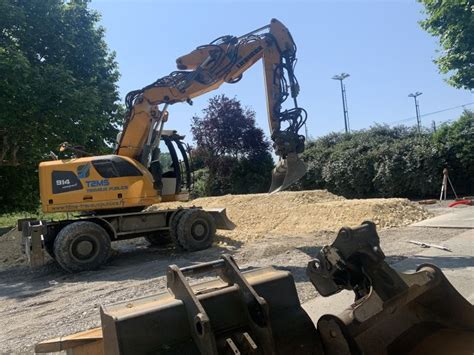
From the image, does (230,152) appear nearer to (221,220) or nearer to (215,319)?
(221,220)

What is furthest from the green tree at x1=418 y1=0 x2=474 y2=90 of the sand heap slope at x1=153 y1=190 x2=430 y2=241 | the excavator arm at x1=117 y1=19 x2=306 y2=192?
the excavator arm at x1=117 y1=19 x2=306 y2=192

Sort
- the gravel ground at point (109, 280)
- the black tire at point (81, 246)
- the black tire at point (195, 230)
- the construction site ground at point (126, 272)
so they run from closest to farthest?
1. the gravel ground at point (109, 280)
2. the construction site ground at point (126, 272)
3. the black tire at point (81, 246)
4. the black tire at point (195, 230)

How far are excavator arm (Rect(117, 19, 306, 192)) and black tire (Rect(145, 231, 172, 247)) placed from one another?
2123 mm

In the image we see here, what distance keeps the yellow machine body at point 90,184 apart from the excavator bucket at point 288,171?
2960 millimetres

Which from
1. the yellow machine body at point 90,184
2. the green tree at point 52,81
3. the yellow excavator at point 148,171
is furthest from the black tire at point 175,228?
the green tree at point 52,81

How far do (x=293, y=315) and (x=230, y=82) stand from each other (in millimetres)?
7969

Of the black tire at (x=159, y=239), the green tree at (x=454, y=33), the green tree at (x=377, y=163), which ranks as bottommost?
the black tire at (x=159, y=239)

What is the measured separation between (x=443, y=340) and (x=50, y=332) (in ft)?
13.6

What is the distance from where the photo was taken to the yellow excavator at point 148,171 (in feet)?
28.5

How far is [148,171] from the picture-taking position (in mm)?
9844

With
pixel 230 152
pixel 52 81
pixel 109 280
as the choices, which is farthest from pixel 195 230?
pixel 230 152

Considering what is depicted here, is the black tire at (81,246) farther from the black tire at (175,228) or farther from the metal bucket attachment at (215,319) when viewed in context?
the metal bucket attachment at (215,319)

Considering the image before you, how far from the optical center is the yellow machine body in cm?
920

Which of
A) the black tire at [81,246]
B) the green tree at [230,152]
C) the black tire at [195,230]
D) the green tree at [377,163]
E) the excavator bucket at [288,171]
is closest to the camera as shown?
the excavator bucket at [288,171]
